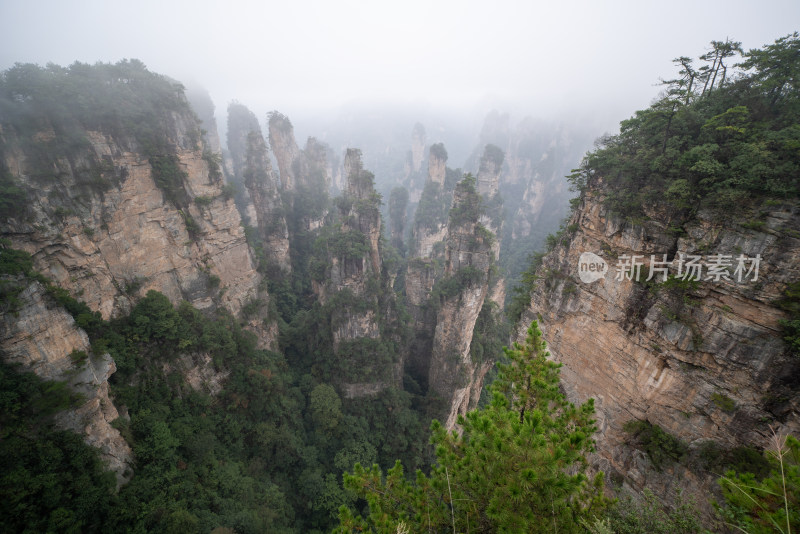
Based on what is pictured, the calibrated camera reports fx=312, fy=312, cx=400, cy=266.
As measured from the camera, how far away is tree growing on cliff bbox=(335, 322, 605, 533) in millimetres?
4562

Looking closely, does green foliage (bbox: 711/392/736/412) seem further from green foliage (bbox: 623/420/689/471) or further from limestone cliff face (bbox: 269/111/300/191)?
limestone cliff face (bbox: 269/111/300/191)

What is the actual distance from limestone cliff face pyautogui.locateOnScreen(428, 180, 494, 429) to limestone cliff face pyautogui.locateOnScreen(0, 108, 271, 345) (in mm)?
14191

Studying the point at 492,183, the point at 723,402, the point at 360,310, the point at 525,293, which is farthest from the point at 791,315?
the point at 492,183

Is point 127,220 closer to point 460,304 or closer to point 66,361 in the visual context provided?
point 66,361

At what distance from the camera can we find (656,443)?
8539 mm

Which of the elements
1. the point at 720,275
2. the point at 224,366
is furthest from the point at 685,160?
the point at 224,366

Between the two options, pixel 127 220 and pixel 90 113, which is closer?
pixel 90 113

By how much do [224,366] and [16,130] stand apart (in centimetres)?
1288

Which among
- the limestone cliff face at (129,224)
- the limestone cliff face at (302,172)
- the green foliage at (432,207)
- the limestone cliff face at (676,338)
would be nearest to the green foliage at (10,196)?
the limestone cliff face at (129,224)

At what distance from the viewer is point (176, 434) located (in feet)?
44.3

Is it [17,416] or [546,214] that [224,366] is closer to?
[17,416]

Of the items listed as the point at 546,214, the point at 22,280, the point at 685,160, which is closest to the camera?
the point at 685,160

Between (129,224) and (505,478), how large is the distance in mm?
18354

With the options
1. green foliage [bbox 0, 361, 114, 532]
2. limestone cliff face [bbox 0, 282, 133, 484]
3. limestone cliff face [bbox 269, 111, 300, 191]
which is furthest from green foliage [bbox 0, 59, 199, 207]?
limestone cliff face [bbox 269, 111, 300, 191]
